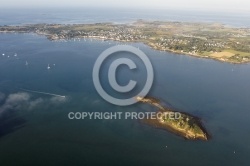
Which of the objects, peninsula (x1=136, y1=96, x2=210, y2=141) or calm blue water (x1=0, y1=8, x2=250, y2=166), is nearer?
calm blue water (x1=0, y1=8, x2=250, y2=166)

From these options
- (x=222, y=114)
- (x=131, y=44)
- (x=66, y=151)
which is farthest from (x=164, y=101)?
(x=131, y=44)

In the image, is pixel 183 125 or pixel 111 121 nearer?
pixel 183 125

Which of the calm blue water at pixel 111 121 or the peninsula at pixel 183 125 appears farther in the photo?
the peninsula at pixel 183 125

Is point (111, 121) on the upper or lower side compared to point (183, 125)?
lower

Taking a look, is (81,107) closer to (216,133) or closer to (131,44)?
(216,133)
